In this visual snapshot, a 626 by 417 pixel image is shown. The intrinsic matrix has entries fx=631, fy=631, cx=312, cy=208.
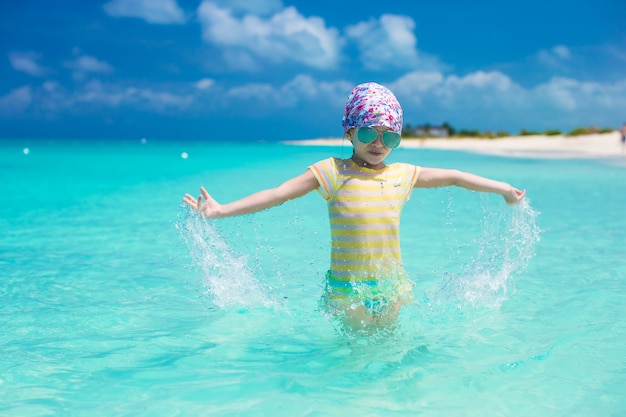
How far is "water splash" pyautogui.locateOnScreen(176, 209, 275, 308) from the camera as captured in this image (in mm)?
5082

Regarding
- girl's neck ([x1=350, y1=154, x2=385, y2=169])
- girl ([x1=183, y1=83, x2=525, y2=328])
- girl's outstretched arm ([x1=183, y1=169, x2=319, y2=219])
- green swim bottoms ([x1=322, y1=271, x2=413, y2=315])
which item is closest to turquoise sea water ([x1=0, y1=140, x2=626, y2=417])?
green swim bottoms ([x1=322, y1=271, x2=413, y2=315])

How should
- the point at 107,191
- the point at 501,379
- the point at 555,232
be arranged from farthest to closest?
the point at 107,191 < the point at 555,232 < the point at 501,379

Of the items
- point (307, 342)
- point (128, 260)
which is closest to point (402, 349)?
point (307, 342)

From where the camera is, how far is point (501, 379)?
11.6 ft

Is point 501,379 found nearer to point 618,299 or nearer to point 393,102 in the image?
point 393,102

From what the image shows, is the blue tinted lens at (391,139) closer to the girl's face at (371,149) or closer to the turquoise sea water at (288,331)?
the girl's face at (371,149)

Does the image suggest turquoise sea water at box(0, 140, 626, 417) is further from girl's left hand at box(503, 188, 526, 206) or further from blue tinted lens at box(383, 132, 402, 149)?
blue tinted lens at box(383, 132, 402, 149)

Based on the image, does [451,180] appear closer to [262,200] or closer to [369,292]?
[369,292]

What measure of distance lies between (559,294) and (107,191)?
44.1 feet

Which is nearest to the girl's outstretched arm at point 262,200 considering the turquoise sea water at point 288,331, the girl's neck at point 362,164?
the girl's neck at point 362,164

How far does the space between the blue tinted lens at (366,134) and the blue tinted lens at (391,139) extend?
0.06 metres

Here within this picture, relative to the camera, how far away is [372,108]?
360cm

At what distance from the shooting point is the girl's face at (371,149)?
146 inches

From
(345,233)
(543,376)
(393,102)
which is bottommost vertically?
(543,376)
